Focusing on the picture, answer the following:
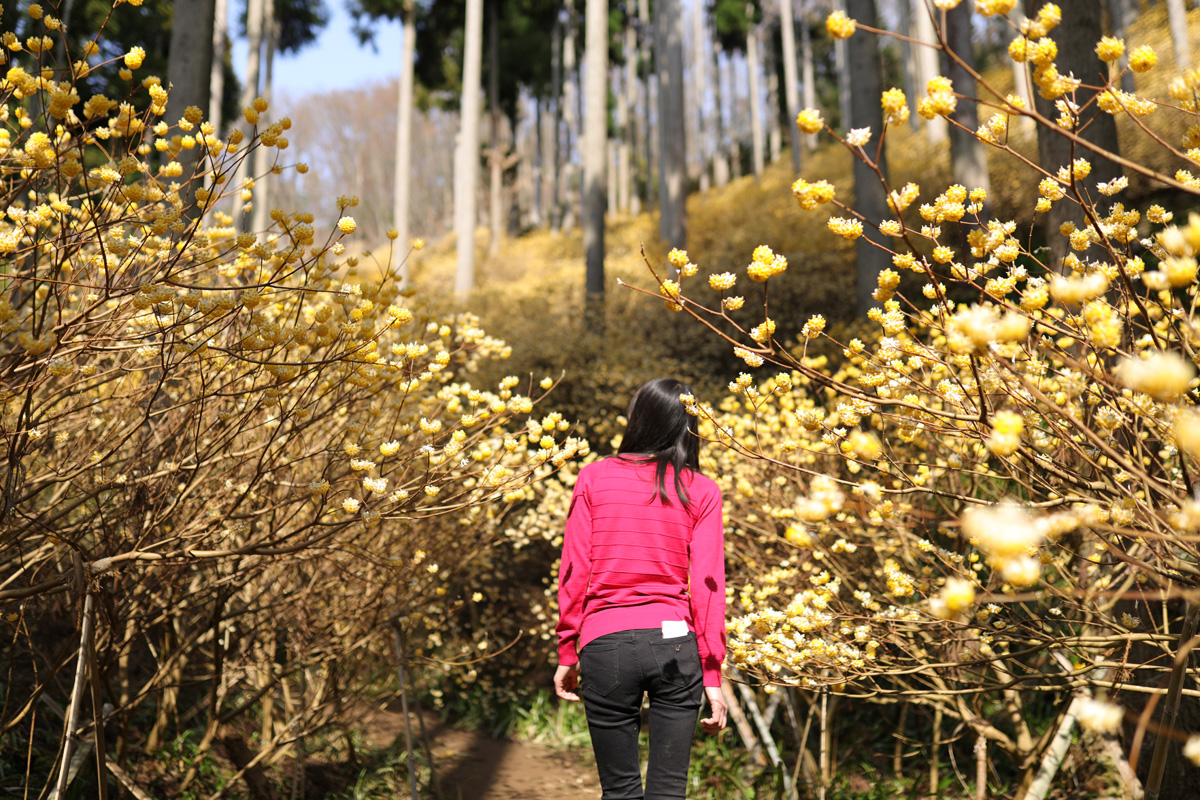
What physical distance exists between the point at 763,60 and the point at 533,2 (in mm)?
10232

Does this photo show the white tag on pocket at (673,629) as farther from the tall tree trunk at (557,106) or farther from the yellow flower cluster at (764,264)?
the tall tree trunk at (557,106)

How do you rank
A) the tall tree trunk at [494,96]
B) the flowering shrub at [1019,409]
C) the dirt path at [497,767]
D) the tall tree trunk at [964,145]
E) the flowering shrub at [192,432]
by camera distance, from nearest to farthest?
the flowering shrub at [1019,409] → the flowering shrub at [192,432] → the dirt path at [497,767] → the tall tree trunk at [964,145] → the tall tree trunk at [494,96]

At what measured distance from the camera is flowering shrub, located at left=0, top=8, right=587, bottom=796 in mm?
1786

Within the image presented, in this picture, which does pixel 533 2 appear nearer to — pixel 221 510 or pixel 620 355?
pixel 620 355

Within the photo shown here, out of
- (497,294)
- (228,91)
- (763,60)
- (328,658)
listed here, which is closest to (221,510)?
(328,658)

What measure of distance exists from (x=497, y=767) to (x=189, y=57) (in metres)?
4.34

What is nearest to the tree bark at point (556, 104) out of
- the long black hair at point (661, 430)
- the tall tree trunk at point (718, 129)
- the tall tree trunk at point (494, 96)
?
the tall tree trunk at point (494, 96)

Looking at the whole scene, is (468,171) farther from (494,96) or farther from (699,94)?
(699,94)

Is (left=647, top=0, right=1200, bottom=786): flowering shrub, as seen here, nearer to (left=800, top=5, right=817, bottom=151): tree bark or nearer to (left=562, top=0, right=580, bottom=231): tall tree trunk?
(left=800, top=5, right=817, bottom=151): tree bark

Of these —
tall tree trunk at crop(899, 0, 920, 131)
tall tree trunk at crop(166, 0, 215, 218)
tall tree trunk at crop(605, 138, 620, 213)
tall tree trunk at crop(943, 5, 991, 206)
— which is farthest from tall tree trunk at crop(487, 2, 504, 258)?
tall tree trunk at crop(166, 0, 215, 218)

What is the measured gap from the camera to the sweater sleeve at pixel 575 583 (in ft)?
6.95

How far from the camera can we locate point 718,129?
23172mm

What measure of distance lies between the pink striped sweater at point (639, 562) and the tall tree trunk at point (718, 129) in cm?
2173

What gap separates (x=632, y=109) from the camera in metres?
22.8
